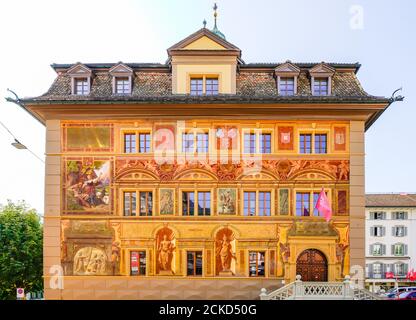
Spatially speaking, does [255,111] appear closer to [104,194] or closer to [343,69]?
[343,69]

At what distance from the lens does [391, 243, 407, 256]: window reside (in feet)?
219

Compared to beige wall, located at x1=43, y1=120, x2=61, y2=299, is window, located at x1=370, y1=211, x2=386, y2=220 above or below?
below

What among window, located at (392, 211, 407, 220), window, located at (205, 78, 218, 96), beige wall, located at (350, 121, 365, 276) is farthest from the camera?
window, located at (392, 211, 407, 220)

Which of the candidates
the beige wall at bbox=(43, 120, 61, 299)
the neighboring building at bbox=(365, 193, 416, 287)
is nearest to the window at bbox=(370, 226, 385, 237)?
the neighboring building at bbox=(365, 193, 416, 287)

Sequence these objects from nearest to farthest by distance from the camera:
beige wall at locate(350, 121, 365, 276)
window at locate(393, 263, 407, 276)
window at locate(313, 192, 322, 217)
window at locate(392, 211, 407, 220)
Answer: beige wall at locate(350, 121, 365, 276), window at locate(313, 192, 322, 217), window at locate(392, 211, 407, 220), window at locate(393, 263, 407, 276)

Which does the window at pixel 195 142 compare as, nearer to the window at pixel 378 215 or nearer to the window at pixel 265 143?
the window at pixel 265 143

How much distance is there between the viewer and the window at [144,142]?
25.8 meters

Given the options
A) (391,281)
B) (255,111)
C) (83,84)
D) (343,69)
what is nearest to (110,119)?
(83,84)

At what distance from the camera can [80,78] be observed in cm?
2683

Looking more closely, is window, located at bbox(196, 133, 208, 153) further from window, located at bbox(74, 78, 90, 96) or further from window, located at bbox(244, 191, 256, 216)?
window, located at bbox(74, 78, 90, 96)

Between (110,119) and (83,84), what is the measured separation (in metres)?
2.68

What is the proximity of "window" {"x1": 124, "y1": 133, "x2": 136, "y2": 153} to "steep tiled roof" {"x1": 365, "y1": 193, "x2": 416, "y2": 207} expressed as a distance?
46.6 metres

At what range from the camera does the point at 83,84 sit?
2681cm

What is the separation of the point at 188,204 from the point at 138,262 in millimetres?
3858
